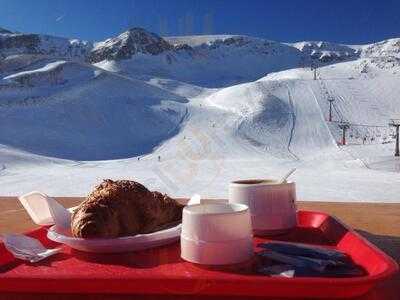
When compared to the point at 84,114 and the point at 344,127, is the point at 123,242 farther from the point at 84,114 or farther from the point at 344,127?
the point at 84,114

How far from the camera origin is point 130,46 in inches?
2808

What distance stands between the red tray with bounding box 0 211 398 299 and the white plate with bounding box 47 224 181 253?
13 millimetres

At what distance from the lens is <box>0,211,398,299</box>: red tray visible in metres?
0.65

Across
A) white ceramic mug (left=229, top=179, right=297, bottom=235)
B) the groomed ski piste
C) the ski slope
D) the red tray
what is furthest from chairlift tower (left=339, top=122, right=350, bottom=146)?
the red tray

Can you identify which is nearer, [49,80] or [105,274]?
[105,274]

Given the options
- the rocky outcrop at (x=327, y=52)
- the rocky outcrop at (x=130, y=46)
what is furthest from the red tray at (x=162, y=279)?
the rocky outcrop at (x=327, y=52)

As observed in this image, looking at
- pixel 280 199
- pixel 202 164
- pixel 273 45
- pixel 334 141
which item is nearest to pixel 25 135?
pixel 202 164

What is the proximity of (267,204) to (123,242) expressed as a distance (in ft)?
1.04

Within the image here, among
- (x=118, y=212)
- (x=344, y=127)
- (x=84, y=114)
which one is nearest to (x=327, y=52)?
(x=344, y=127)

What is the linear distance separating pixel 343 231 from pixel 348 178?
12093mm

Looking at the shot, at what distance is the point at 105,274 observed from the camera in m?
0.71

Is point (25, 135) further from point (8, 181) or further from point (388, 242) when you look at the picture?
point (388, 242)

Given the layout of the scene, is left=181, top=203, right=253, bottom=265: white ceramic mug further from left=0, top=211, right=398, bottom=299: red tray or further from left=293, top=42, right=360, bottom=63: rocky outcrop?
left=293, top=42, right=360, bottom=63: rocky outcrop

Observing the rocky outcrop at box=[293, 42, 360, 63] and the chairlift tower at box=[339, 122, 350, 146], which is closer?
the chairlift tower at box=[339, 122, 350, 146]
